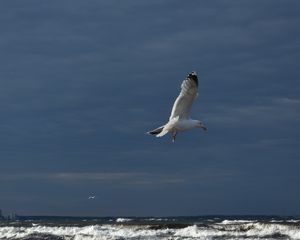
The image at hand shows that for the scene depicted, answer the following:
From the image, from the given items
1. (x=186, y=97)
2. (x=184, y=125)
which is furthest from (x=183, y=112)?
(x=186, y=97)

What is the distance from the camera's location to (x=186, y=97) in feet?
69.6

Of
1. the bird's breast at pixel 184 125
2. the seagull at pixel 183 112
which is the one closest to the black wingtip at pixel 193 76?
the seagull at pixel 183 112

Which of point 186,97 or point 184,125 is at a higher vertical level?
point 186,97

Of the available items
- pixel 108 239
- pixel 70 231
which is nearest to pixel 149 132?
pixel 108 239

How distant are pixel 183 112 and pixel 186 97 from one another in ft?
3.12

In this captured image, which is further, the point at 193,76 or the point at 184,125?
the point at 184,125

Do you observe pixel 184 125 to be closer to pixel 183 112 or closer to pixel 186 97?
pixel 183 112

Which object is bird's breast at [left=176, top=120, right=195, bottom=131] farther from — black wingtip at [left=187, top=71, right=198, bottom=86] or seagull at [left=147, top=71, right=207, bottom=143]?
black wingtip at [left=187, top=71, right=198, bottom=86]

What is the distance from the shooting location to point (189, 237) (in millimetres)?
A: 33906

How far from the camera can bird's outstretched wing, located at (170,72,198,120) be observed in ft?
67.0

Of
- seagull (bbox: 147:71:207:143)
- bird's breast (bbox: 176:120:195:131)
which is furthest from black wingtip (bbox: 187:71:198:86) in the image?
bird's breast (bbox: 176:120:195:131)

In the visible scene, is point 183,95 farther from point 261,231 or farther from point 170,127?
point 261,231

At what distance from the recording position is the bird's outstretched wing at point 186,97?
20425 millimetres

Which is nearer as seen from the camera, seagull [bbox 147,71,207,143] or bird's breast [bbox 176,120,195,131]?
seagull [bbox 147,71,207,143]
